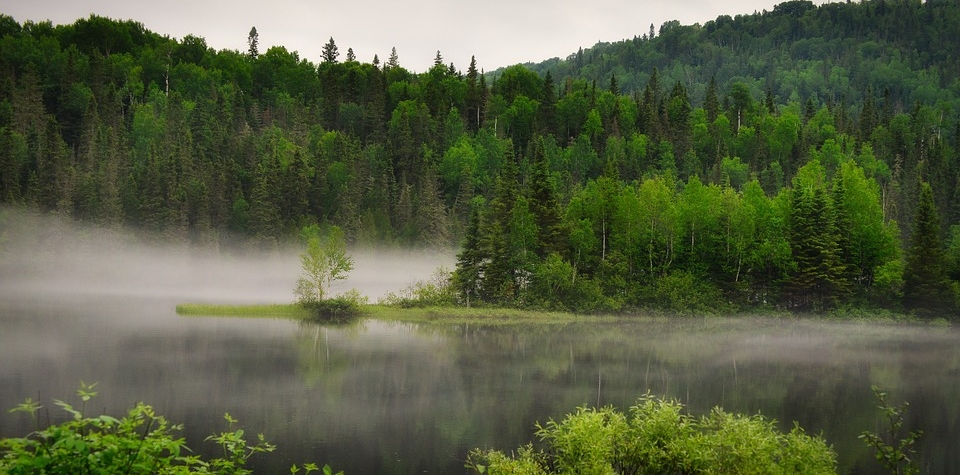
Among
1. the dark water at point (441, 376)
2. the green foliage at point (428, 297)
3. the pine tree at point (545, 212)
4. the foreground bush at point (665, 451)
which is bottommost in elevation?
the dark water at point (441, 376)

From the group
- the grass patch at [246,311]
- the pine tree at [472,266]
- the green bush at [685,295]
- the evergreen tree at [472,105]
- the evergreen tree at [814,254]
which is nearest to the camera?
the grass patch at [246,311]

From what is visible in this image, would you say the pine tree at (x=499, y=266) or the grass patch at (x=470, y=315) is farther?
the pine tree at (x=499, y=266)

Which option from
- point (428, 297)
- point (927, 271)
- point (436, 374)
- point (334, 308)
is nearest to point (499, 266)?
point (428, 297)

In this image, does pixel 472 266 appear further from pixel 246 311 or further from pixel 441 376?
pixel 441 376

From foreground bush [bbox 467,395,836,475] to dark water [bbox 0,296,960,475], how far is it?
9.86 m

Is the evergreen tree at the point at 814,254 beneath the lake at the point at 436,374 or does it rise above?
above

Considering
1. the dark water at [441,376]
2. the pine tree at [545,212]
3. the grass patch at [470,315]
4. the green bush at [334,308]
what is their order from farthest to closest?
1. the pine tree at [545,212]
2. the grass patch at [470,315]
3. the green bush at [334,308]
4. the dark water at [441,376]

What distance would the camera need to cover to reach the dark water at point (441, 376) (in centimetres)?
3306

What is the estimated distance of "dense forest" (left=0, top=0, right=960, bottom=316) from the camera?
82438 millimetres

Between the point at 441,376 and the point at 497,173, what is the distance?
77282mm

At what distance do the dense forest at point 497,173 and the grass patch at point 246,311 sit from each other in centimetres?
1634

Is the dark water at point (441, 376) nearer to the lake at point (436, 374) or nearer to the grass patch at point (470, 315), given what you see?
the lake at point (436, 374)

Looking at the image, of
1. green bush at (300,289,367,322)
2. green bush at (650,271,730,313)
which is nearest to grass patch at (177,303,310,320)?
green bush at (300,289,367,322)

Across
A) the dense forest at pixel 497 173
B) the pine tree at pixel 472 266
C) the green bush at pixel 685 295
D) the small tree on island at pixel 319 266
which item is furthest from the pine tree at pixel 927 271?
the small tree on island at pixel 319 266
